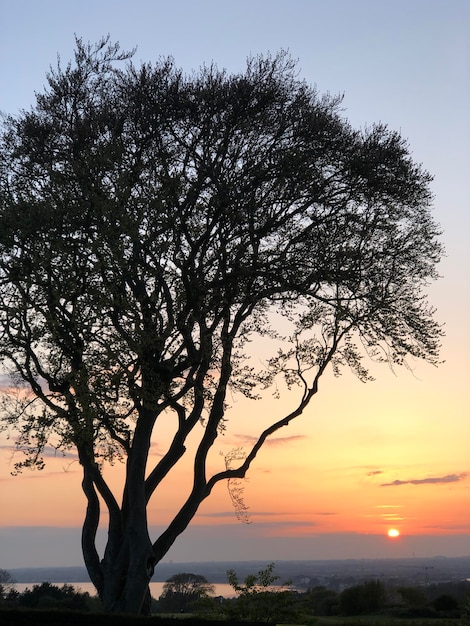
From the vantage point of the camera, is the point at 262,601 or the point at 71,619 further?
the point at 262,601

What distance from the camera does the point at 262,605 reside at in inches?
1103

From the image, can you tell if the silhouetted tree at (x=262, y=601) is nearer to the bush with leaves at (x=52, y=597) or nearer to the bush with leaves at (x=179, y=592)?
the bush with leaves at (x=52, y=597)

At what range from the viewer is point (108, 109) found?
27.8 m

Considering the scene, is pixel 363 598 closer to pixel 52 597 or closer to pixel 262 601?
pixel 262 601

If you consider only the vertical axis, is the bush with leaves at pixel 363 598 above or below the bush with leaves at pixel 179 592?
below

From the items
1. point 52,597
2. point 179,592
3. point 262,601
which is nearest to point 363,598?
point 262,601

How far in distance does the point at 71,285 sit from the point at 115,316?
5.43 feet

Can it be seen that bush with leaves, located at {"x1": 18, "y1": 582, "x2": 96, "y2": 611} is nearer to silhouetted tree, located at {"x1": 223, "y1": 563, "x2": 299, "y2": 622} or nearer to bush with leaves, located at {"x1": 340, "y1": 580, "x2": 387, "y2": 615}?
bush with leaves, located at {"x1": 340, "y1": 580, "x2": 387, "y2": 615}

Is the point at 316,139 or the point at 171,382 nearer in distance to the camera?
the point at 171,382

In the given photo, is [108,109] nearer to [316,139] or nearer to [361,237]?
[316,139]

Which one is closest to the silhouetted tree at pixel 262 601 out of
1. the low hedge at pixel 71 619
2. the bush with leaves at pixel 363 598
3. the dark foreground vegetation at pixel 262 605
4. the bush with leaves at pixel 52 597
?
the dark foreground vegetation at pixel 262 605

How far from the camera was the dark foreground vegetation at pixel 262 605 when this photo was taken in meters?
20.2

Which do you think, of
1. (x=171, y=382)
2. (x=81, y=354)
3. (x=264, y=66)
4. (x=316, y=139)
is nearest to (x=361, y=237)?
(x=316, y=139)

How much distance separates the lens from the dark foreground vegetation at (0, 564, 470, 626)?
20.2 metres
